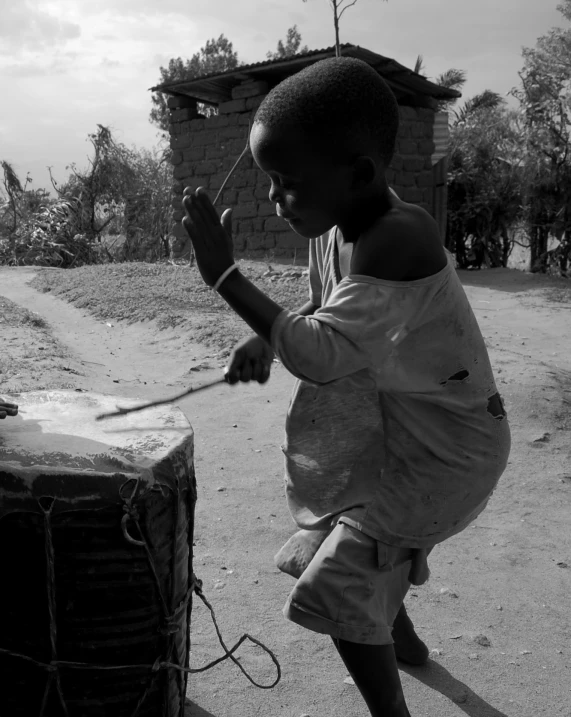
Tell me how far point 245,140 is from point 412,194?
244 cm

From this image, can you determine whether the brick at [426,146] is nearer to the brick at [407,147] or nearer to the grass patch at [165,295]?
the brick at [407,147]

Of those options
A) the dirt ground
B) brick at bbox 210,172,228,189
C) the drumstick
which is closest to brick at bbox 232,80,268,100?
brick at bbox 210,172,228,189

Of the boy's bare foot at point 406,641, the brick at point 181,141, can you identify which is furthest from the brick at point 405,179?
the boy's bare foot at point 406,641

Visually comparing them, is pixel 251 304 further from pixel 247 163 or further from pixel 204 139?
pixel 204 139

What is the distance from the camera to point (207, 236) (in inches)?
59.1

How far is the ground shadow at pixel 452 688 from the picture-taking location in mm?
2059

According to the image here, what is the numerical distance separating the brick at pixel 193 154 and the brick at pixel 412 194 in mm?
2945

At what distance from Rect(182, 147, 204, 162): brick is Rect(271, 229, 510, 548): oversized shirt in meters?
9.49

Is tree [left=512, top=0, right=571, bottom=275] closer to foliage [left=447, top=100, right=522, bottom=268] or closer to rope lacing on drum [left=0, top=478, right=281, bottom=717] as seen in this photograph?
foliage [left=447, top=100, right=522, bottom=268]

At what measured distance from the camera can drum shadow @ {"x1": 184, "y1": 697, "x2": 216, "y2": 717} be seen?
2.02 metres

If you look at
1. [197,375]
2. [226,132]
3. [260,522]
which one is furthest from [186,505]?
[226,132]

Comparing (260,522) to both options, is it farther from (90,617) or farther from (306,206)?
(306,206)

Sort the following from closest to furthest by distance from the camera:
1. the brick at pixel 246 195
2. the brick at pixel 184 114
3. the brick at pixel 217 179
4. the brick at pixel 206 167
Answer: the brick at pixel 246 195
the brick at pixel 217 179
the brick at pixel 206 167
the brick at pixel 184 114

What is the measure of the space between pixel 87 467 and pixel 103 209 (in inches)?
586
